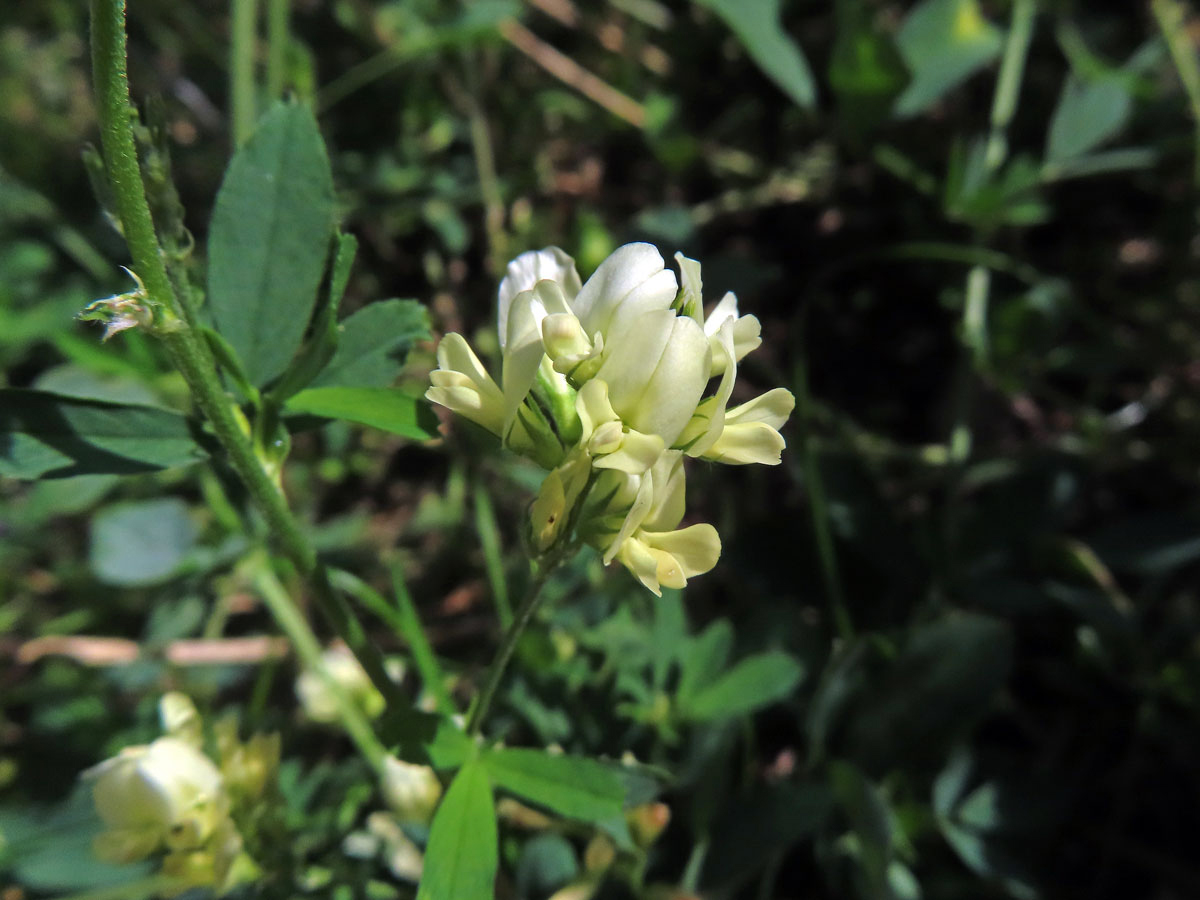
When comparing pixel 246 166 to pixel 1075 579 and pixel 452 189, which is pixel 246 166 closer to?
pixel 452 189

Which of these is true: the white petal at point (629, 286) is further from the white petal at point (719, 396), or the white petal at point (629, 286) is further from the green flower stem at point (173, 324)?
the green flower stem at point (173, 324)

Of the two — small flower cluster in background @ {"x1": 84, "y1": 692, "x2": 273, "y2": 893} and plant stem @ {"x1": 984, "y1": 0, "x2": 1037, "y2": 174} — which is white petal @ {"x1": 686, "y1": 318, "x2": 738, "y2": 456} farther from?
plant stem @ {"x1": 984, "y1": 0, "x2": 1037, "y2": 174}

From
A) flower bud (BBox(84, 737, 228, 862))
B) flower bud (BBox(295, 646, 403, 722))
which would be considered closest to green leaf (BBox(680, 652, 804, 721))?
flower bud (BBox(295, 646, 403, 722))

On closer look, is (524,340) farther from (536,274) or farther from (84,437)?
(84,437)

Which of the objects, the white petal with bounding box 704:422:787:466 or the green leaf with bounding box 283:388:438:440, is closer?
the white petal with bounding box 704:422:787:466

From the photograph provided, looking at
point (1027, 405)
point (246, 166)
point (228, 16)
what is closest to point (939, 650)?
Result: point (1027, 405)

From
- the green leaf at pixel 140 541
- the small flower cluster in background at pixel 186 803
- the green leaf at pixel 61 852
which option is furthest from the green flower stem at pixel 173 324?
the green leaf at pixel 140 541
